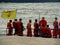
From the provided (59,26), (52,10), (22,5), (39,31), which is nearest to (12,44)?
(39,31)

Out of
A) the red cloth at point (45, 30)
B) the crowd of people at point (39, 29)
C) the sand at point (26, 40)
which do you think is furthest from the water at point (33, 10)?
the sand at point (26, 40)

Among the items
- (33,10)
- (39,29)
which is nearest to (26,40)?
(39,29)

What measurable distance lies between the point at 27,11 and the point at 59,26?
11612mm

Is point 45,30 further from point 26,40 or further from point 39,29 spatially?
point 26,40

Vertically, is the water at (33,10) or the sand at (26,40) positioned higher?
the water at (33,10)

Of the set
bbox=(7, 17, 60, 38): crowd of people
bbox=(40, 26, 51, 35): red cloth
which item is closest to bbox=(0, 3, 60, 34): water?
bbox=(7, 17, 60, 38): crowd of people

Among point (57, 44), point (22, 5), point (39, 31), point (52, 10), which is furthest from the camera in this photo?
point (22, 5)

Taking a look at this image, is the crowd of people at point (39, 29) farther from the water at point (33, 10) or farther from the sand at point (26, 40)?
the water at point (33, 10)

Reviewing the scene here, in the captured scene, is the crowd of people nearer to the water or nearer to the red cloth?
the red cloth

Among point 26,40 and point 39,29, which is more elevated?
point 39,29

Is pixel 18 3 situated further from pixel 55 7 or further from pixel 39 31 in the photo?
pixel 39 31

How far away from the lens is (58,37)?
1600cm

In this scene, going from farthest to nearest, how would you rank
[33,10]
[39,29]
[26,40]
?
[33,10] → [39,29] → [26,40]

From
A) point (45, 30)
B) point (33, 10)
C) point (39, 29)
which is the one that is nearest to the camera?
point (45, 30)
